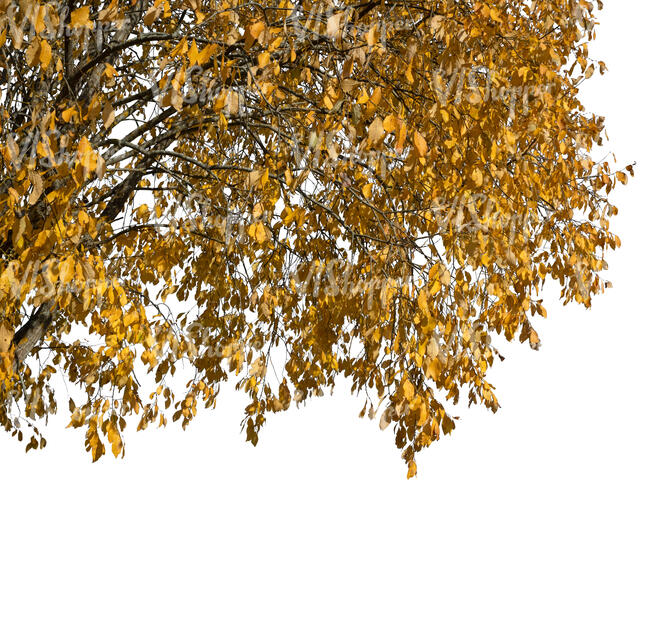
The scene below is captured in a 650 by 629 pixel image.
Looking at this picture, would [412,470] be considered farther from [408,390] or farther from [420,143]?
[420,143]

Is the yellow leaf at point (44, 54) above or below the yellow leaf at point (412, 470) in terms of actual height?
above

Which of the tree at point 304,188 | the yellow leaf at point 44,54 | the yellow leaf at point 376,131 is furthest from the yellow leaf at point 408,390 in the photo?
the yellow leaf at point 44,54

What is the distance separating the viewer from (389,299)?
4375 millimetres

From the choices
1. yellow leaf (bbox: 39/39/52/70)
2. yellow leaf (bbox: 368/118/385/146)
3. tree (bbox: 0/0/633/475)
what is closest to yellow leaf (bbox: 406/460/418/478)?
tree (bbox: 0/0/633/475)

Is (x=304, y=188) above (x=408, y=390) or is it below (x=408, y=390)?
above

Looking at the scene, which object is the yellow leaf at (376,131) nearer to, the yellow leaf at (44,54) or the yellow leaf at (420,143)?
the yellow leaf at (420,143)

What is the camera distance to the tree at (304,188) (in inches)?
166

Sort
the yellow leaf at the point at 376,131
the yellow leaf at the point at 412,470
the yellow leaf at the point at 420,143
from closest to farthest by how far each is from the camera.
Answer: the yellow leaf at the point at 376,131, the yellow leaf at the point at 420,143, the yellow leaf at the point at 412,470

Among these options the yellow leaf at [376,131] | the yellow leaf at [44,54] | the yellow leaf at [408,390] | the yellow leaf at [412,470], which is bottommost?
the yellow leaf at [412,470]

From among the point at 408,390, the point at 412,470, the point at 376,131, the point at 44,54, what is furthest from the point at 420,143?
the point at 412,470

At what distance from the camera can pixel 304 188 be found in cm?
547

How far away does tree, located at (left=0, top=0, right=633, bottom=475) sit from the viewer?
4227mm

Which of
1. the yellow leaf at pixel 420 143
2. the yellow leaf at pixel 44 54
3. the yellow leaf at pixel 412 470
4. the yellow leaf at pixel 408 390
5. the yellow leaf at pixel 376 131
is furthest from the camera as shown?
the yellow leaf at pixel 412 470

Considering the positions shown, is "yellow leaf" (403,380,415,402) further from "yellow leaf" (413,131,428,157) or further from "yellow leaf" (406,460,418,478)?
"yellow leaf" (413,131,428,157)
